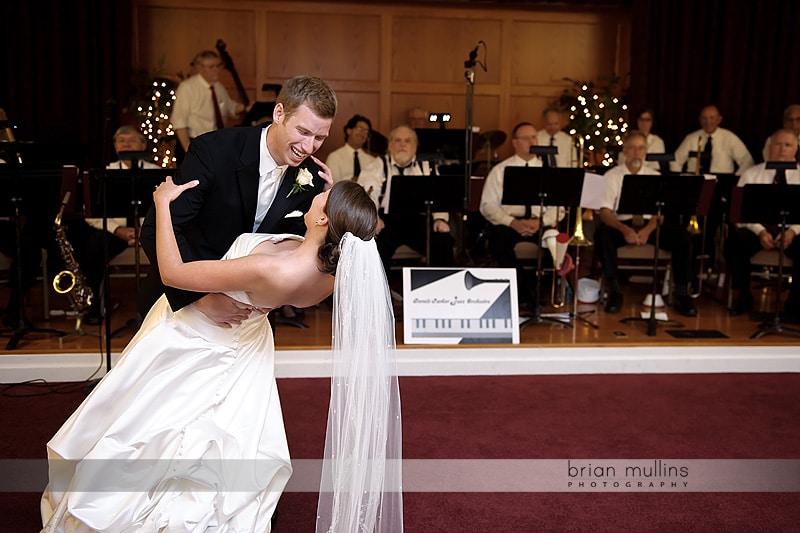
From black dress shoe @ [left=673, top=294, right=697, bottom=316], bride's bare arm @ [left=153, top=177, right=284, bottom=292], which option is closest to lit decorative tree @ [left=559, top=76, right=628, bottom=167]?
black dress shoe @ [left=673, top=294, right=697, bottom=316]

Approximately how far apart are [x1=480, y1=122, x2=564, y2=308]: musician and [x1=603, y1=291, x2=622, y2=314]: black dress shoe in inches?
→ 25.2

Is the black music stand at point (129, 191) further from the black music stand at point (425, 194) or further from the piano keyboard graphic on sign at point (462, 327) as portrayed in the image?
the piano keyboard graphic on sign at point (462, 327)

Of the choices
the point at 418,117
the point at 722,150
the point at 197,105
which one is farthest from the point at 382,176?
the point at 722,150

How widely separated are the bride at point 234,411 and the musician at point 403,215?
4239mm

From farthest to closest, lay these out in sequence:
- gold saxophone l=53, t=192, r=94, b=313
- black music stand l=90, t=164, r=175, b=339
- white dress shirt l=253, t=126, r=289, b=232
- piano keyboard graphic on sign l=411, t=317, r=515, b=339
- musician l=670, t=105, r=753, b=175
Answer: musician l=670, t=105, r=753, b=175
gold saxophone l=53, t=192, r=94, b=313
piano keyboard graphic on sign l=411, t=317, r=515, b=339
black music stand l=90, t=164, r=175, b=339
white dress shirt l=253, t=126, r=289, b=232

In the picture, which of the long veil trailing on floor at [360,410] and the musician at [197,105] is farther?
the musician at [197,105]

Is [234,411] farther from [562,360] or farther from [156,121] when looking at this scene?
[156,121]

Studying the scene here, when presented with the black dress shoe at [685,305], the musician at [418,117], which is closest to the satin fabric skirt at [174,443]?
the black dress shoe at [685,305]

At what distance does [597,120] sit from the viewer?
36.0 ft

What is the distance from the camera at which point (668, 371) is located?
6.29 metres

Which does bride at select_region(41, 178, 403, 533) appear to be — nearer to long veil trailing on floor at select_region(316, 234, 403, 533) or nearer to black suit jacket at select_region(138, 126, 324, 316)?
long veil trailing on floor at select_region(316, 234, 403, 533)

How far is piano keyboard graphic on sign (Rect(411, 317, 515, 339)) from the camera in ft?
20.6

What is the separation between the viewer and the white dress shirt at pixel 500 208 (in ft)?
25.3

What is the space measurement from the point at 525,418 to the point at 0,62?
8265 millimetres
